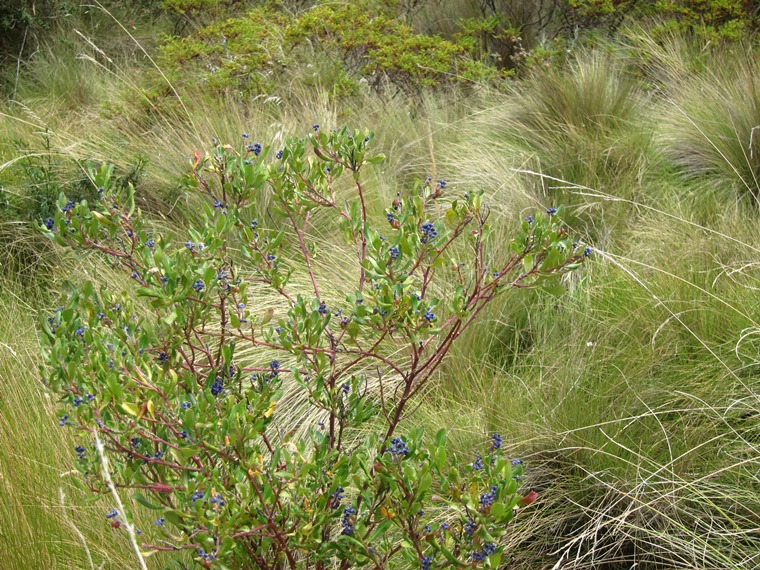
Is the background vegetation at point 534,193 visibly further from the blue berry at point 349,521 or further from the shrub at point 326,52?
the blue berry at point 349,521

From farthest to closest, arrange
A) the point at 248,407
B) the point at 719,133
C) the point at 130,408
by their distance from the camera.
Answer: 1. the point at 719,133
2. the point at 248,407
3. the point at 130,408

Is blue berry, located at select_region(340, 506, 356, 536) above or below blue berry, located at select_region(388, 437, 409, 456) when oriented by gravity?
below

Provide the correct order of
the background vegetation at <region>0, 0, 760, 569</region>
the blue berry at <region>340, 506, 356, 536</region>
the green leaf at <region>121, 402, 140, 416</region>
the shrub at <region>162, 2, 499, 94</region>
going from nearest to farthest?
1. the green leaf at <region>121, 402, 140, 416</region>
2. the blue berry at <region>340, 506, 356, 536</region>
3. the background vegetation at <region>0, 0, 760, 569</region>
4. the shrub at <region>162, 2, 499, 94</region>

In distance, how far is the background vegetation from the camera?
223cm

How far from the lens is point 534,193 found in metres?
4.33

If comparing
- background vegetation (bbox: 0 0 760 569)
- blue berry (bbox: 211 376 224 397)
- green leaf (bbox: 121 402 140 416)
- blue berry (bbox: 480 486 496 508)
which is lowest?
background vegetation (bbox: 0 0 760 569)

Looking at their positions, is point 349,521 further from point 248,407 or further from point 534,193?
point 534,193

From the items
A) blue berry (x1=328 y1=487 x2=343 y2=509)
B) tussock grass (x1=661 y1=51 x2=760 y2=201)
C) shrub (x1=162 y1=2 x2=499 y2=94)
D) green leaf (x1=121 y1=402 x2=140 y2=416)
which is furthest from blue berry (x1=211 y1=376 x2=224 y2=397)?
shrub (x1=162 y1=2 x2=499 y2=94)

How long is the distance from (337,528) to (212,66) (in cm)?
488

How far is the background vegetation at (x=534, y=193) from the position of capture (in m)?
2.23

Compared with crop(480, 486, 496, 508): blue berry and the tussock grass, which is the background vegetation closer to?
the tussock grass

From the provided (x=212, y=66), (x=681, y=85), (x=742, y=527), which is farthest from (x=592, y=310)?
(x=212, y=66)

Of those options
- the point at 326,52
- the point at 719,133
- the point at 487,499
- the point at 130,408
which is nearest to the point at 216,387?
the point at 130,408

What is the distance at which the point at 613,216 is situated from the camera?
396 cm
